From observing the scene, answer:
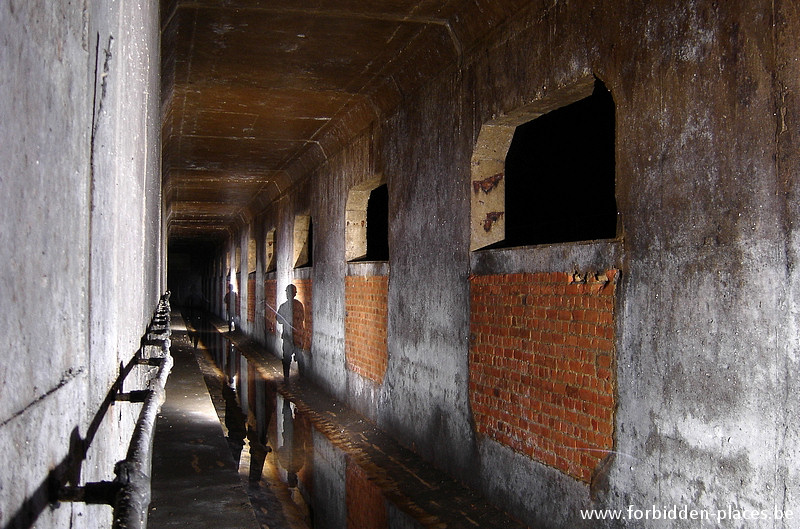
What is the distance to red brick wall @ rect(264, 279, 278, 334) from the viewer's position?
14.6 meters

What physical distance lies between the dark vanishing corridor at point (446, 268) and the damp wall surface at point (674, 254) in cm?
1

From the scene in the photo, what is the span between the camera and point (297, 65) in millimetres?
6773

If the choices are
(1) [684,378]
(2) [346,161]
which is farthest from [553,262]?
(2) [346,161]

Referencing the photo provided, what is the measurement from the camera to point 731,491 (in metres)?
3.00

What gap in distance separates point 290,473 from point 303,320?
17.5ft

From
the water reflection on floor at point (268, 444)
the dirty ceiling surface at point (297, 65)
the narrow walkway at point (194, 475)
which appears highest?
the dirty ceiling surface at point (297, 65)

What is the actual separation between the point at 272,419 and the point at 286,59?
468 centimetres

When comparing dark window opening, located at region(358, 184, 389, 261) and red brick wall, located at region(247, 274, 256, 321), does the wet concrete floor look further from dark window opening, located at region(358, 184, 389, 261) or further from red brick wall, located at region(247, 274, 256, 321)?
red brick wall, located at region(247, 274, 256, 321)

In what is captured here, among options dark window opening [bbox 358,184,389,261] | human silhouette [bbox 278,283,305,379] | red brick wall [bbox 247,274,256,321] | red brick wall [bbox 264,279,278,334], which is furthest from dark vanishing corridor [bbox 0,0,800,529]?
red brick wall [bbox 247,274,256,321]

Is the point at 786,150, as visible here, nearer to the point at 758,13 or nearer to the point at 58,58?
the point at 758,13

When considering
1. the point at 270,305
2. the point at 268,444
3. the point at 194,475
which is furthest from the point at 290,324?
the point at 194,475

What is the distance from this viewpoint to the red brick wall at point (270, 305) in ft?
47.9

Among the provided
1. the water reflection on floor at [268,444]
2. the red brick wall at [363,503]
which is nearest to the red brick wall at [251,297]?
the water reflection on floor at [268,444]

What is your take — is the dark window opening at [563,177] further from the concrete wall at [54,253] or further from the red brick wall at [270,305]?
the red brick wall at [270,305]
